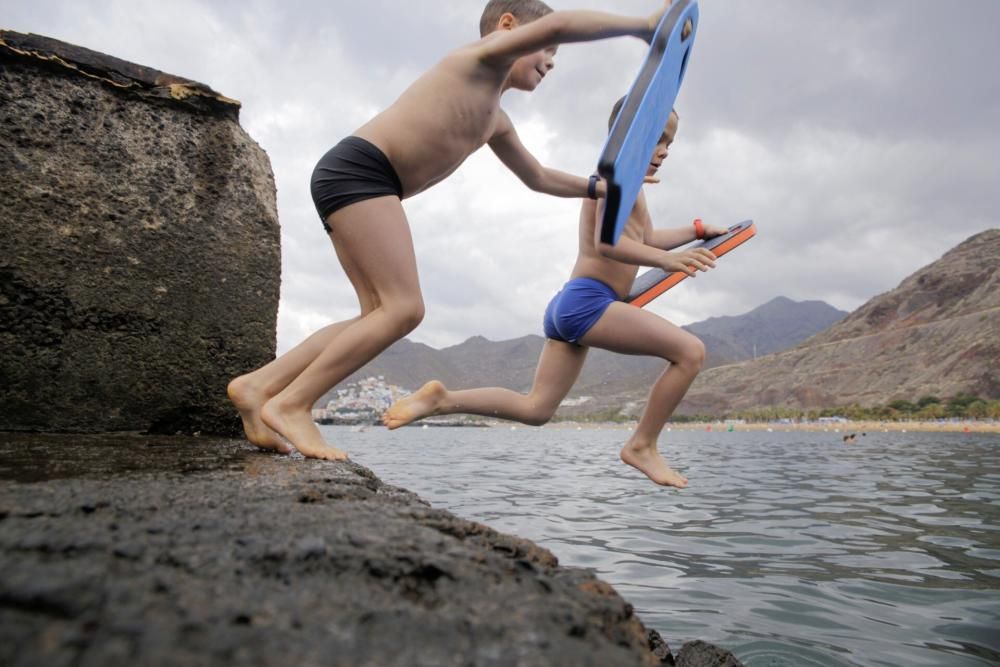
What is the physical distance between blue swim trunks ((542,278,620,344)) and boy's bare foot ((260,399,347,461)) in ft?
4.61

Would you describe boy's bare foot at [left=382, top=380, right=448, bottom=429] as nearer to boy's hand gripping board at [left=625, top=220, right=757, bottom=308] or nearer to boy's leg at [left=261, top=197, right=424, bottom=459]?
boy's leg at [left=261, top=197, right=424, bottom=459]

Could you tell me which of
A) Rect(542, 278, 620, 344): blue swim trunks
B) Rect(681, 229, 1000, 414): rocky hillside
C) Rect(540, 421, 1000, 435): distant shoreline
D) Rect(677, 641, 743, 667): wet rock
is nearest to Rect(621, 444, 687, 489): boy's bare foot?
Rect(542, 278, 620, 344): blue swim trunks

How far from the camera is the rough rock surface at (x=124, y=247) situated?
112 inches

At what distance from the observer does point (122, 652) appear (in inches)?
24.1

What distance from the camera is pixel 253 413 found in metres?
2.79

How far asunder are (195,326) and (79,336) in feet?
1.61

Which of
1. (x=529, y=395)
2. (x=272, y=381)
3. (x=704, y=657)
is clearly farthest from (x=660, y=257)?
(x=272, y=381)

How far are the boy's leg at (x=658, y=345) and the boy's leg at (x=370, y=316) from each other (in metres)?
1.17

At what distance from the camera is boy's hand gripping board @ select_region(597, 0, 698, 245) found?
7.48ft

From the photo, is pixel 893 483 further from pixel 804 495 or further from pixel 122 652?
pixel 122 652

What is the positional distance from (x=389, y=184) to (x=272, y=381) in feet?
3.31

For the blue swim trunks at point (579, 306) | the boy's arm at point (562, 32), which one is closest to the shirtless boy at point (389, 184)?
the boy's arm at point (562, 32)

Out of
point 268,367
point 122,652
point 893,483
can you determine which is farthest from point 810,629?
point 893,483

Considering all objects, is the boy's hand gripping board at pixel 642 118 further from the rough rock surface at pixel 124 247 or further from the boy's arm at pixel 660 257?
the rough rock surface at pixel 124 247
